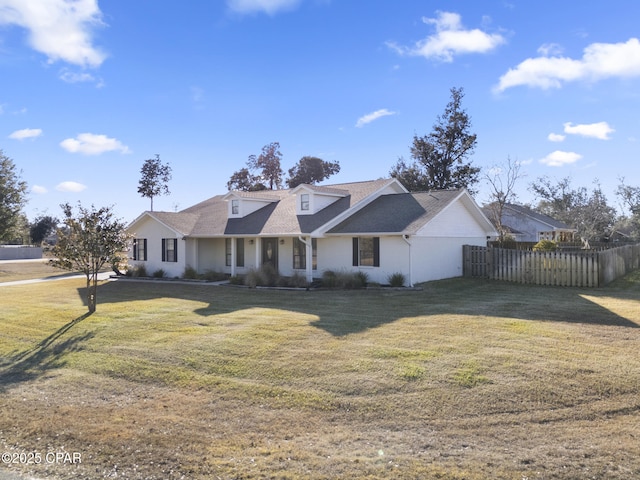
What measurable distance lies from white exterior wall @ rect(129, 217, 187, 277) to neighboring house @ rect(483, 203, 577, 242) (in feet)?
95.5

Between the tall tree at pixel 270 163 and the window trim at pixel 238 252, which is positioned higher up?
the tall tree at pixel 270 163

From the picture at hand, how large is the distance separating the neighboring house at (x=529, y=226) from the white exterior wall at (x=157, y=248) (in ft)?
95.5

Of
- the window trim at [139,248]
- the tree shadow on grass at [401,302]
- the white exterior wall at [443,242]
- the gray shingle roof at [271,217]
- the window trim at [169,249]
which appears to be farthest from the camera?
the window trim at [139,248]

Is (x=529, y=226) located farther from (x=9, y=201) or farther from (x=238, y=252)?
(x=9, y=201)

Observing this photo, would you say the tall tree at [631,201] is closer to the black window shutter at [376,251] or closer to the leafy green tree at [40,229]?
the black window shutter at [376,251]

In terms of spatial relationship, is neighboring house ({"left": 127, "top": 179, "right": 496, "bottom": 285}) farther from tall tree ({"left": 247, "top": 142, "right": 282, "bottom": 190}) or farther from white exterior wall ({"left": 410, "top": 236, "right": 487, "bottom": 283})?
tall tree ({"left": 247, "top": 142, "right": 282, "bottom": 190})

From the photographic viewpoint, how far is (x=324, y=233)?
19656 millimetres

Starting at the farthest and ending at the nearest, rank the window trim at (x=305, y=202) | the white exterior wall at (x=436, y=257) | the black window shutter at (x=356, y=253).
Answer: the window trim at (x=305, y=202) → the black window shutter at (x=356, y=253) → the white exterior wall at (x=436, y=257)

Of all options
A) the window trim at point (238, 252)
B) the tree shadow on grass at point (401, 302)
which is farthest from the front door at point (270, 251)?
the tree shadow on grass at point (401, 302)

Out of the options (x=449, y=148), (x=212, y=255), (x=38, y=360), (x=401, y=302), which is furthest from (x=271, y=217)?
(x=449, y=148)

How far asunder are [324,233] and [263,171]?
3471cm

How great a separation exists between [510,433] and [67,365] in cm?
775

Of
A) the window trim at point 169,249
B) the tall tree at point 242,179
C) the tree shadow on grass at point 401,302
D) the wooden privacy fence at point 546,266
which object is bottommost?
the tree shadow on grass at point 401,302

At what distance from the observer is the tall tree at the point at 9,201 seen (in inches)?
1610
